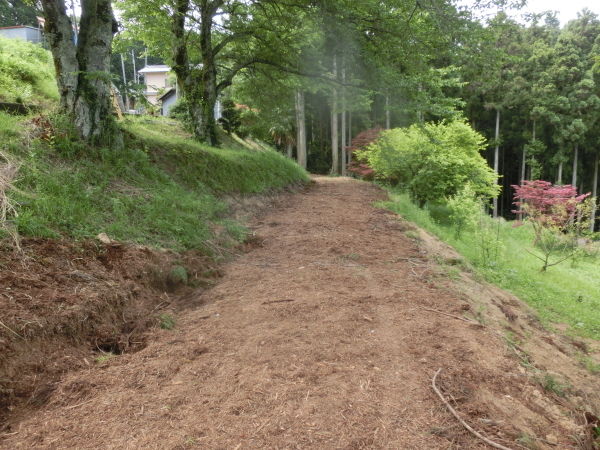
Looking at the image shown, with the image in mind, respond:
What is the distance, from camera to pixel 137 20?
33.3 feet

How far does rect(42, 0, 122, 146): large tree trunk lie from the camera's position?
545 cm

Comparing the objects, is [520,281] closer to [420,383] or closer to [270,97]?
[420,383]

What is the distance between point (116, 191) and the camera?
5.26 m

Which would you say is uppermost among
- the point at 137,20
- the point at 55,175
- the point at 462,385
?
the point at 137,20

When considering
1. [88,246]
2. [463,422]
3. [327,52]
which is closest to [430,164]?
[327,52]

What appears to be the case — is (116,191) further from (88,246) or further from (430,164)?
(430,164)

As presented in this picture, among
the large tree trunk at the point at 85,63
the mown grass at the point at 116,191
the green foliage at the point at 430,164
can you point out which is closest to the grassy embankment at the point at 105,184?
the mown grass at the point at 116,191

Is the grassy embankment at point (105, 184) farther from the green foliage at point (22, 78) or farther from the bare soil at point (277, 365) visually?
the bare soil at point (277, 365)

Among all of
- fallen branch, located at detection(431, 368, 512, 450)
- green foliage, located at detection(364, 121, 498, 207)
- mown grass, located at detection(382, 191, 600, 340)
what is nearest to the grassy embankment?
fallen branch, located at detection(431, 368, 512, 450)

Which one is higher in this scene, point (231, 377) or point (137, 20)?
point (137, 20)

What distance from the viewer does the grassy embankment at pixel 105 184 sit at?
13.6 ft

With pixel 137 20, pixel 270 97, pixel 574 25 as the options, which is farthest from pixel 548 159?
pixel 137 20

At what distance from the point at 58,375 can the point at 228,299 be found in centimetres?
170

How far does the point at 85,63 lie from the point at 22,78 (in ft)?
9.06
